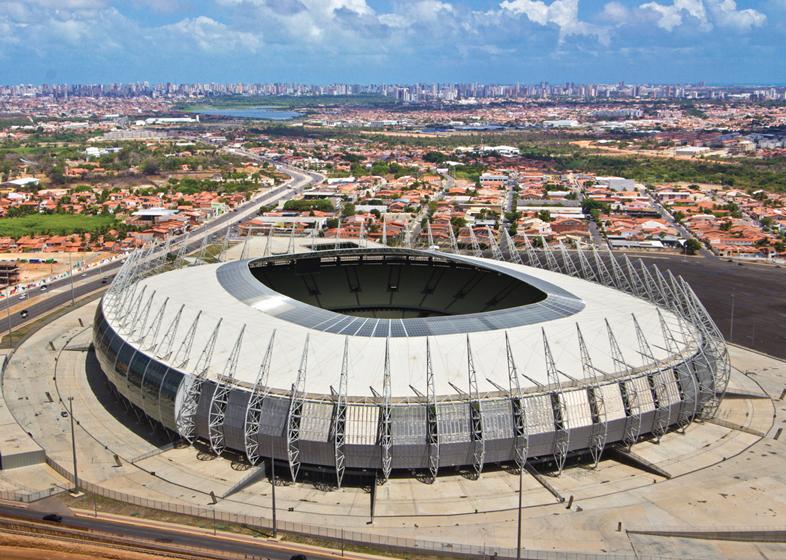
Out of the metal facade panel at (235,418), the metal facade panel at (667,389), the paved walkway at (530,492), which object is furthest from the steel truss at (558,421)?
the metal facade panel at (235,418)

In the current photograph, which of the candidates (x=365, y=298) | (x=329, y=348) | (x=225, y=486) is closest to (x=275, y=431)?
(x=225, y=486)

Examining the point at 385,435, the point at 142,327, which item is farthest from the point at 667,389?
the point at 142,327

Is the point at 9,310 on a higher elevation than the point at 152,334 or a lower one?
lower

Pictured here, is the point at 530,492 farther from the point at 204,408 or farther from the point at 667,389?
the point at 204,408

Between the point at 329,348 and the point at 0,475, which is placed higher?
the point at 329,348

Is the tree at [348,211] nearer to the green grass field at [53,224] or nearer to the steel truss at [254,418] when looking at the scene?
the green grass field at [53,224]

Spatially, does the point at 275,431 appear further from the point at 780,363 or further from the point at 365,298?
the point at 780,363
